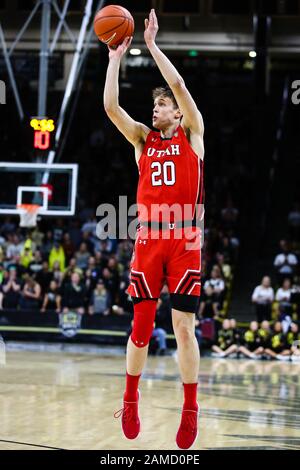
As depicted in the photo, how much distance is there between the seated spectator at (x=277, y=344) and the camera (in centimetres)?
→ 1755

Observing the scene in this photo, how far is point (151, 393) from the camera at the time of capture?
1129 centimetres

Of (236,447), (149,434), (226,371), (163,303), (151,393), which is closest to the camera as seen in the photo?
(236,447)

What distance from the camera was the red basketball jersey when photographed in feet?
21.0

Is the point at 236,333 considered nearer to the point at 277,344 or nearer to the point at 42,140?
A: the point at 277,344

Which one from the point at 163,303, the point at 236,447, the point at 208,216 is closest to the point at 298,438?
the point at 236,447

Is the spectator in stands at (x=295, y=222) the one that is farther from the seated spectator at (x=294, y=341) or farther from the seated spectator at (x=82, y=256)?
the seated spectator at (x=82, y=256)

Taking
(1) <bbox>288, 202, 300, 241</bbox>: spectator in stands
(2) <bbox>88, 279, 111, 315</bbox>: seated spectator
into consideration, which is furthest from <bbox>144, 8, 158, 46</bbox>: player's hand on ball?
(1) <bbox>288, 202, 300, 241</bbox>: spectator in stands

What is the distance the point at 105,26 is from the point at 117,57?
0.31 meters

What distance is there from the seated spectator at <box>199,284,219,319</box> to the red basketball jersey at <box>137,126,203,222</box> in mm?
12031

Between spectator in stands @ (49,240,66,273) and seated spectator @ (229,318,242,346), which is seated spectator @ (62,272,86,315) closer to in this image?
spectator in stands @ (49,240,66,273)

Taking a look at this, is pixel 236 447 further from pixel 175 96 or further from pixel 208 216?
pixel 208 216

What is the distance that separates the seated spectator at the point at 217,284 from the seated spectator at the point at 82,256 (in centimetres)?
294

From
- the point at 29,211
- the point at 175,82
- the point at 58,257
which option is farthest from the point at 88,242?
the point at 175,82

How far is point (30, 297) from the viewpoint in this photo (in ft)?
62.3
